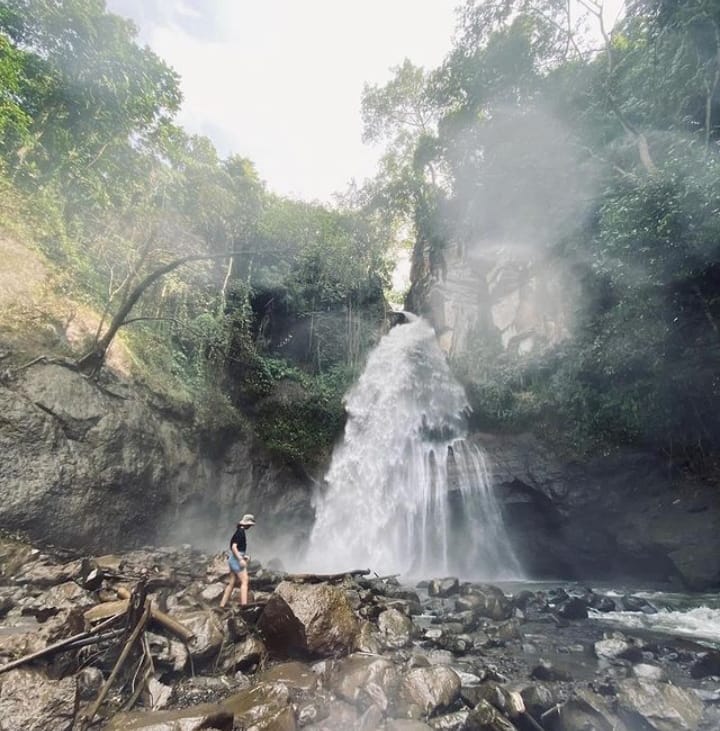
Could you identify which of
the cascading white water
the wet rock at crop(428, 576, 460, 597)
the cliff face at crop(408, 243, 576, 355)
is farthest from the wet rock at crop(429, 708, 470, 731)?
the cliff face at crop(408, 243, 576, 355)

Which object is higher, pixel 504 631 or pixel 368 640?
pixel 368 640

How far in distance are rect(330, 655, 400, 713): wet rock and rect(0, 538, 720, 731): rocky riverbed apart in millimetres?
15

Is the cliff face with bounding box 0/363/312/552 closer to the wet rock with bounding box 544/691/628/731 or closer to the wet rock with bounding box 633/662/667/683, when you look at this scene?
the wet rock with bounding box 544/691/628/731

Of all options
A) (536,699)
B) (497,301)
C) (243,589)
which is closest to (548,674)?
(536,699)

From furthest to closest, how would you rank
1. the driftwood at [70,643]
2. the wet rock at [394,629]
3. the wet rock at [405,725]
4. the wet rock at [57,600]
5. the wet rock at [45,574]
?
1. the wet rock at [45,574]
2. the wet rock at [394,629]
3. the wet rock at [57,600]
4. the wet rock at [405,725]
5. the driftwood at [70,643]

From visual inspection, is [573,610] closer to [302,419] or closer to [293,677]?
[293,677]

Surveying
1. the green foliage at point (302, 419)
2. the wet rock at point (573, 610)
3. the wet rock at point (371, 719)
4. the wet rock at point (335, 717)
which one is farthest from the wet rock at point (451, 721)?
the green foliage at point (302, 419)

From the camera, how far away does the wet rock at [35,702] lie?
3141 millimetres

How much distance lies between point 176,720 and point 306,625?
74.6 inches

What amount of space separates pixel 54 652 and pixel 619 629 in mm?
9184

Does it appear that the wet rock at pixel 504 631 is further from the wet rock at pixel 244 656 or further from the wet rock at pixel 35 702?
the wet rock at pixel 35 702

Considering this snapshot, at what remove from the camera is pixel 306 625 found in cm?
482

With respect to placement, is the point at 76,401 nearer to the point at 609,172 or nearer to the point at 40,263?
the point at 40,263

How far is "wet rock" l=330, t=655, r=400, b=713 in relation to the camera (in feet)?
13.3
